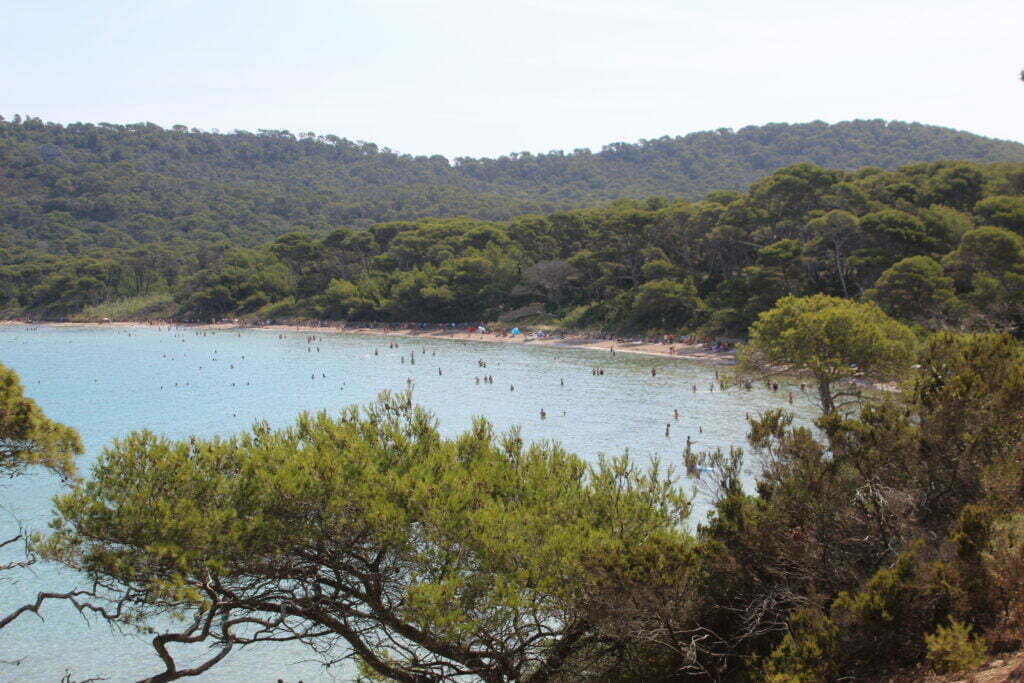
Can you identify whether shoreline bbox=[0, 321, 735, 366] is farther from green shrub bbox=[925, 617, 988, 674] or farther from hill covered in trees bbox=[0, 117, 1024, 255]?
green shrub bbox=[925, 617, 988, 674]

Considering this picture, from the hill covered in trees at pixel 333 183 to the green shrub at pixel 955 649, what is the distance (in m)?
113

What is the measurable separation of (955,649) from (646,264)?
5586 centimetres

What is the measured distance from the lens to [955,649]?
8.16m

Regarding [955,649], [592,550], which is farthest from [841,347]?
[955,649]

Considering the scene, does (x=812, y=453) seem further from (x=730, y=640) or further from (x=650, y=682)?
(x=650, y=682)

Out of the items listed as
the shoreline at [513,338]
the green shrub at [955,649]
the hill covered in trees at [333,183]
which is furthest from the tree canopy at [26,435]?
the hill covered in trees at [333,183]

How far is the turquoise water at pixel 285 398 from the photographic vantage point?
16516 mm

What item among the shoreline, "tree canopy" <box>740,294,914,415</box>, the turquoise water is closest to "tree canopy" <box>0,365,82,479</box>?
the turquoise water

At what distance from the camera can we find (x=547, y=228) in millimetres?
79875

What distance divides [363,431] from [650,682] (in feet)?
16.6

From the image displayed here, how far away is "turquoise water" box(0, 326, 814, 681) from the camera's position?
1652 cm

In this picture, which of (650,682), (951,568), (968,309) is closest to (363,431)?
(650,682)

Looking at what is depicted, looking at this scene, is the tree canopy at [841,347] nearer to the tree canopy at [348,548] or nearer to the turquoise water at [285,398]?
the turquoise water at [285,398]

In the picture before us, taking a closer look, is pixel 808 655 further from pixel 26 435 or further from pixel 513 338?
pixel 513 338
